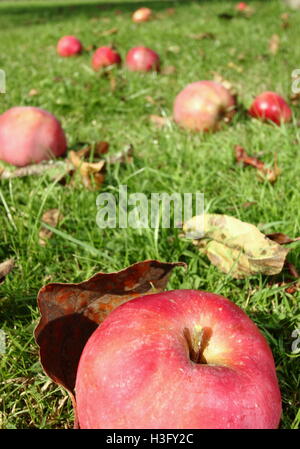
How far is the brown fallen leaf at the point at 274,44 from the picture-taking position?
5.58m

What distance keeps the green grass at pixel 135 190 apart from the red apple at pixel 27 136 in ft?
0.56

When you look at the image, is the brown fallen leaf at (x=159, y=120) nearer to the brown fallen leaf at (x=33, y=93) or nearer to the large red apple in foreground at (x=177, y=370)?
the brown fallen leaf at (x=33, y=93)

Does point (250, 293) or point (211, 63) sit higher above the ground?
point (211, 63)

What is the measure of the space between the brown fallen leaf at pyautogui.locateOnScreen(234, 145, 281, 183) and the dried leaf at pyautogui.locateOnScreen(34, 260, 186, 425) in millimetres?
1311

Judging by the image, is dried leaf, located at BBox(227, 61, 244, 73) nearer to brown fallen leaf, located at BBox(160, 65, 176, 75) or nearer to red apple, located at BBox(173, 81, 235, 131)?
brown fallen leaf, located at BBox(160, 65, 176, 75)

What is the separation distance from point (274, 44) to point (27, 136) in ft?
13.4

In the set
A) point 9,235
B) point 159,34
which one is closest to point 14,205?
point 9,235

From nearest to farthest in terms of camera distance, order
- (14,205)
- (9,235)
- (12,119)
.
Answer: (9,235) < (14,205) < (12,119)

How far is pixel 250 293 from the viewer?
1.83 meters

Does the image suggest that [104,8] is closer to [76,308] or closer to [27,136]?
[27,136]

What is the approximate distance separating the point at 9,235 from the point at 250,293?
1090 mm

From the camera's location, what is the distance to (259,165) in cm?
264

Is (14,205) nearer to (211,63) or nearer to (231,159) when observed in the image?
(231,159)

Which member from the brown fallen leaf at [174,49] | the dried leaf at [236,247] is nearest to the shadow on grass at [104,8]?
the brown fallen leaf at [174,49]
